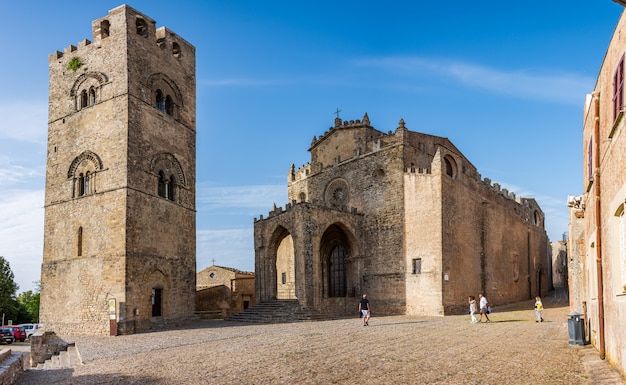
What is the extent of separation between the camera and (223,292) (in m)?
33.8

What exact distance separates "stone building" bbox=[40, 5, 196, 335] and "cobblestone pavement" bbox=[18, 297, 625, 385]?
17.2 ft

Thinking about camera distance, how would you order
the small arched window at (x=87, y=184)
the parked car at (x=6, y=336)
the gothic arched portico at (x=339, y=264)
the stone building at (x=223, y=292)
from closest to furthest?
the small arched window at (x=87, y=184) < the parked car at (x=6, y=336) < the gothic arched portico at (x=339, y=264) < the stone building at (x=223, y=292)

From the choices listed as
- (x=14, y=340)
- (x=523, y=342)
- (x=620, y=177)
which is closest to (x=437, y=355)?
(x=523, y=342)

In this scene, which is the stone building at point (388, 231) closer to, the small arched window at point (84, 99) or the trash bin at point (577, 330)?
the small arched window at point (84, 99)

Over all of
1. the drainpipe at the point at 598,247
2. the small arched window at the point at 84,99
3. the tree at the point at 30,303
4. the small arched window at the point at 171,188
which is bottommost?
the tree at the point at 30,303

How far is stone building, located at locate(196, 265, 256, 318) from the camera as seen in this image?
33.1 meters

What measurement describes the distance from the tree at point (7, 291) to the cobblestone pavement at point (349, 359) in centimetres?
3372

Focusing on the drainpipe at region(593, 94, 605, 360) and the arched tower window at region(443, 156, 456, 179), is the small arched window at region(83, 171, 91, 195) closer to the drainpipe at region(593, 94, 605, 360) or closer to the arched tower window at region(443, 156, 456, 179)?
the arched tower window at region(443, 156, 456, 179)

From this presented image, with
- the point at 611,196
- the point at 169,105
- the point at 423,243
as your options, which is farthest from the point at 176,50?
the point at 611,196

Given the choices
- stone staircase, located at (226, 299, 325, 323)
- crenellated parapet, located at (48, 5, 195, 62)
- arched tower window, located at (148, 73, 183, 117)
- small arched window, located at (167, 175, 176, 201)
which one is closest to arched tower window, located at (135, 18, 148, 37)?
crenellated parapet, located at (48, 5, 195, 62)

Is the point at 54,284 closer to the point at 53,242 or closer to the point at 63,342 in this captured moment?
the point at 53,242

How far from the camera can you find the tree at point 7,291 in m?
45.6

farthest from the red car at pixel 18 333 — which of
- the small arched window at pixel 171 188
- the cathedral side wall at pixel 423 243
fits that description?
the cathedral side wall at pixel 423 243

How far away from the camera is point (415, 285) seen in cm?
2730
